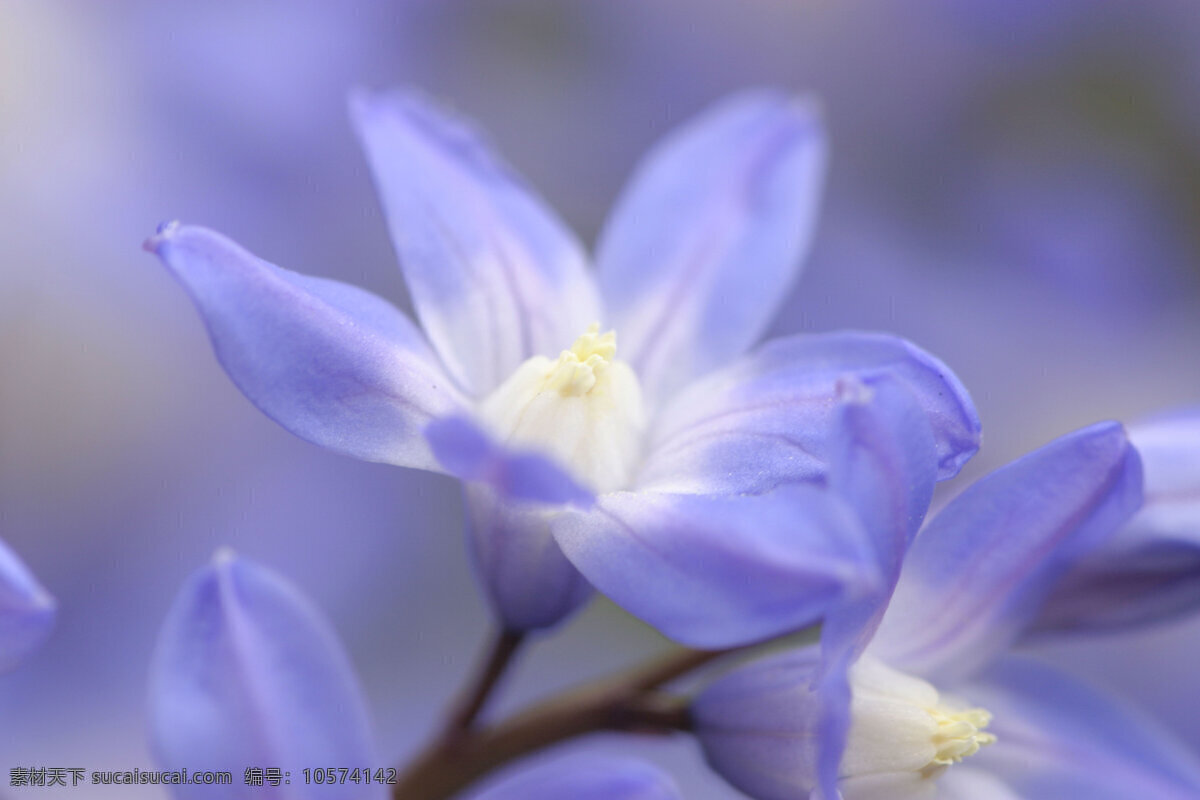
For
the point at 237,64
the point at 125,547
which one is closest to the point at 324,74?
the point at 237,64

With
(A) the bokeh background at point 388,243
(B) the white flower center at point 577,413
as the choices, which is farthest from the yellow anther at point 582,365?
(A) the bokeh background at point 388,243

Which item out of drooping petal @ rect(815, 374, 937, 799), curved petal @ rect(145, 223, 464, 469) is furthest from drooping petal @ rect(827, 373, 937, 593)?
curved petal @ rect(145, 223, 464, 469)

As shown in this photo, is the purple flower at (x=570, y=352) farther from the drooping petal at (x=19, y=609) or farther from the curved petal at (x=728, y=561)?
the drooping petal at (x=19, y=609)

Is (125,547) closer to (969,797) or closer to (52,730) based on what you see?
(52,730)

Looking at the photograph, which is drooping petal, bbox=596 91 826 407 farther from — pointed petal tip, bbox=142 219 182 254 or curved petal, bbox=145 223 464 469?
pointed petal tip, bbox=142 219 182 254

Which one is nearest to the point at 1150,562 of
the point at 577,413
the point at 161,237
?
the point at 577,413
